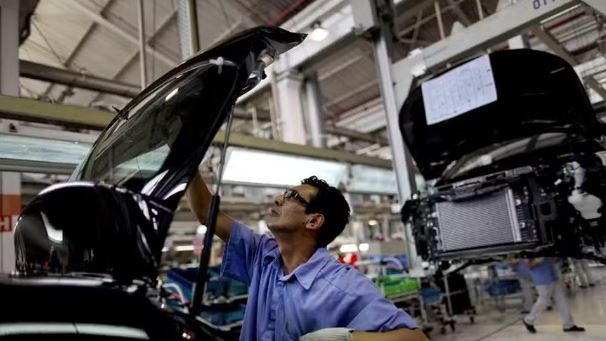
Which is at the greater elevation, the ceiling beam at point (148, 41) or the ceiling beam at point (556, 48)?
the ceiling beam at point (148, 41)

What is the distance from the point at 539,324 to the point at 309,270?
17.8 feet

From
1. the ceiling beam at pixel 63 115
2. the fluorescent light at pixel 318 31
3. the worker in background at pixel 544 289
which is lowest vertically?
the worker in background at pixel 544 289

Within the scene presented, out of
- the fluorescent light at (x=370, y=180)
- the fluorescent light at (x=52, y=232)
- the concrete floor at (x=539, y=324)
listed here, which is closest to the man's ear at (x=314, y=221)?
the fluorescent light at (x=52, y=232)

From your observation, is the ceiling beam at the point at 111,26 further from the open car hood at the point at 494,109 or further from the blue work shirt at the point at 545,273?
the blue work shirt at the point at 545,273

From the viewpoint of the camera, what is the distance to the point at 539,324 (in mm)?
5637

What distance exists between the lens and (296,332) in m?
1.39

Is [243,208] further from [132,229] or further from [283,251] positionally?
[132,229]

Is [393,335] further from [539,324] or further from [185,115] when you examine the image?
[539,324]

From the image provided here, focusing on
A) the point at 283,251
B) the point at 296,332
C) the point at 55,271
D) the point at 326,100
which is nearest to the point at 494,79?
the point at 283,251

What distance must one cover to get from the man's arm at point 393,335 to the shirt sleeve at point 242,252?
628mm

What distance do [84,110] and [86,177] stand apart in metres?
2.05

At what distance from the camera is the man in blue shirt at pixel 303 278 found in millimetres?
1294

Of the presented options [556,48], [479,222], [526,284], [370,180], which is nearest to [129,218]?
[479,222]

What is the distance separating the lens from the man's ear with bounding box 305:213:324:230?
167cm
